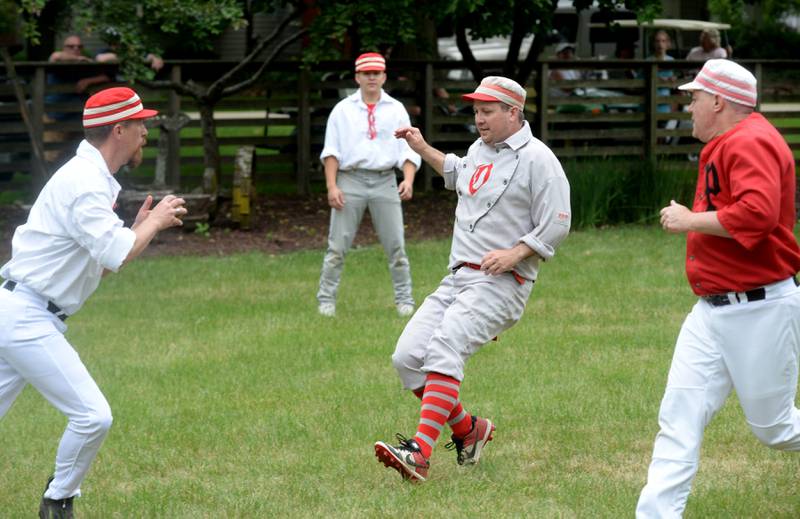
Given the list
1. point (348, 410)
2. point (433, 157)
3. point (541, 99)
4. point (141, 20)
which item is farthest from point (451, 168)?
point (541, 99)

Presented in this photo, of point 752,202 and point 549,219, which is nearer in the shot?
point 752,202

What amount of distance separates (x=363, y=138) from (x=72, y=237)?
17.8ft

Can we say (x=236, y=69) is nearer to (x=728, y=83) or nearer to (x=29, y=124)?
(x=29, y=124)

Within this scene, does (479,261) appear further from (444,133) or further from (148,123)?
(444,133)

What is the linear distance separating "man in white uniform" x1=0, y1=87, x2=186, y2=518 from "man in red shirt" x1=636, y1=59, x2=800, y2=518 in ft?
7.48

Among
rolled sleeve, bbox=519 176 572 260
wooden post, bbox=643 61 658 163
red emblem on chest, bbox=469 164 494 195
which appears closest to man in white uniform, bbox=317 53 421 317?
red emblem on chest, bbox=469 164 494 195

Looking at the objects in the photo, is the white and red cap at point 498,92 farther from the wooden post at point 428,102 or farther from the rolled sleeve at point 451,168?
the wooden post at point 428,102

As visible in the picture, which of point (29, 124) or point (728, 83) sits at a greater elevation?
point (728, 83)

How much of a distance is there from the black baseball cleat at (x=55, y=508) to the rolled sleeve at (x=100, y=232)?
3.80ft

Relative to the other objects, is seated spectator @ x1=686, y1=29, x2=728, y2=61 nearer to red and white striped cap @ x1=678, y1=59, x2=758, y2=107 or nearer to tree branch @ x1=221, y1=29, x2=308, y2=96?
tree branch @ x1=221, y1=29, x2=308, y2=96

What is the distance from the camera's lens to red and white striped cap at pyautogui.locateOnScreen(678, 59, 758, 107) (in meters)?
5.31

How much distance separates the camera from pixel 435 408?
6543mm

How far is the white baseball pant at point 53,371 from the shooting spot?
5590 mm

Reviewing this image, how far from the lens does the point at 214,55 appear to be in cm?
4028
